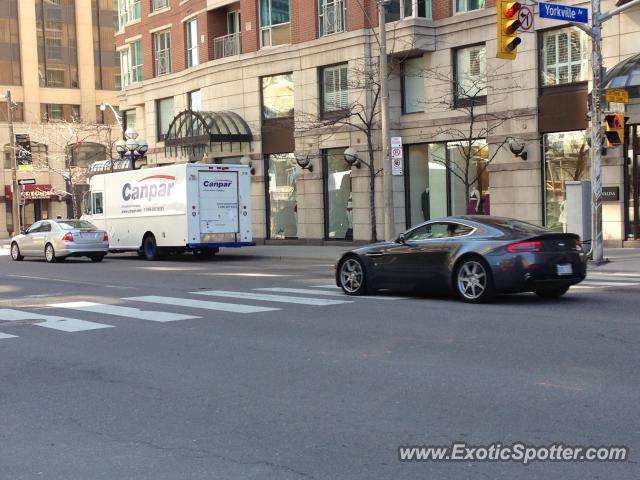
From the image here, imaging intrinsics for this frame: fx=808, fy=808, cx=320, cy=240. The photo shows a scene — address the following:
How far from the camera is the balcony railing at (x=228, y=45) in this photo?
34.9 metres

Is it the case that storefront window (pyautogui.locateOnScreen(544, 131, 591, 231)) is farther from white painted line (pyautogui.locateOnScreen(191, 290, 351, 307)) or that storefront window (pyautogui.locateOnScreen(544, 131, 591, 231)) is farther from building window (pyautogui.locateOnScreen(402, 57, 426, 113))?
white painted line (pyautogui.locateOnScreen(191, 290, 351, 307))

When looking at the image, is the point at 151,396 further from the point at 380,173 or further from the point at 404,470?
the point at 380,173

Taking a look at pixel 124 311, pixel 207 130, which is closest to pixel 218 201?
pixel 207 130

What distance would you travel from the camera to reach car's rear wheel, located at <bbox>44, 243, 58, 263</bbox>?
27234mm

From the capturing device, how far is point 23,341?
10.3 metres

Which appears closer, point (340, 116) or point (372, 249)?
point (372, 249)

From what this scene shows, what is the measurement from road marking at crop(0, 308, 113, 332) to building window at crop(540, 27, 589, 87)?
17402 millimetres

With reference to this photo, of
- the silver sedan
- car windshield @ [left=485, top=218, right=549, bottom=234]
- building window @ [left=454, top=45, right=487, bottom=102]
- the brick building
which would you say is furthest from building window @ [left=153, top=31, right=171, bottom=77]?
car windshield @ [left=485, top=218, right=549, bottom=234]

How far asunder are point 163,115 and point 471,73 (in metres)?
18.9

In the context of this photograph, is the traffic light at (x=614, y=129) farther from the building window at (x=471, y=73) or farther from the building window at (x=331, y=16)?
the building window at (x=331, y=16)

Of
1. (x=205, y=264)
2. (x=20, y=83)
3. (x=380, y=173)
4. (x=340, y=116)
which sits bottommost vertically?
(x=205, y=264)

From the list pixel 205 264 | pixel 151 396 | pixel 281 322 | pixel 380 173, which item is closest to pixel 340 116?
→ pixel 380 173

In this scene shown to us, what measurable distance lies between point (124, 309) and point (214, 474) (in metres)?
8.61

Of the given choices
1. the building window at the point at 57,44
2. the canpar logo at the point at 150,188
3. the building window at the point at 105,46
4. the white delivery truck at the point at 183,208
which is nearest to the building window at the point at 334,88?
the white delivery truck at the point at 183,208
